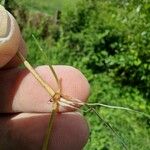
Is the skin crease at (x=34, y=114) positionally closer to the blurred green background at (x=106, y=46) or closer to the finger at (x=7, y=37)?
the finger at (x=7, y=37)

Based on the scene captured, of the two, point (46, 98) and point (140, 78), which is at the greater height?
point (46, 98)

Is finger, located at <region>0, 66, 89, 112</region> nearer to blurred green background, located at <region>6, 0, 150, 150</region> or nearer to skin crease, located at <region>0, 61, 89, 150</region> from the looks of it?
skin crease, located at <region>0, 61, 89, 150</region>

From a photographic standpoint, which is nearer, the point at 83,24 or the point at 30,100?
the point at 30,100

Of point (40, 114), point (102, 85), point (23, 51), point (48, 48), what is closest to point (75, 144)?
point (40, 114)

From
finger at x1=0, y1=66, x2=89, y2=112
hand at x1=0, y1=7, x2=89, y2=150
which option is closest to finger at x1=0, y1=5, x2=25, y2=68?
hand at x1=0, y1=7, x2=89, y2=150

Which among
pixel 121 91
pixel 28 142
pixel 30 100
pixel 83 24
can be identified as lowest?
pixel 121 91

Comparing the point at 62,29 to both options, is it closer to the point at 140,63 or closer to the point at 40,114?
the point at 140,63

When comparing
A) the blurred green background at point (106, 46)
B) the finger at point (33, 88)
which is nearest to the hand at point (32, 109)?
the finger at point (33, 88)
